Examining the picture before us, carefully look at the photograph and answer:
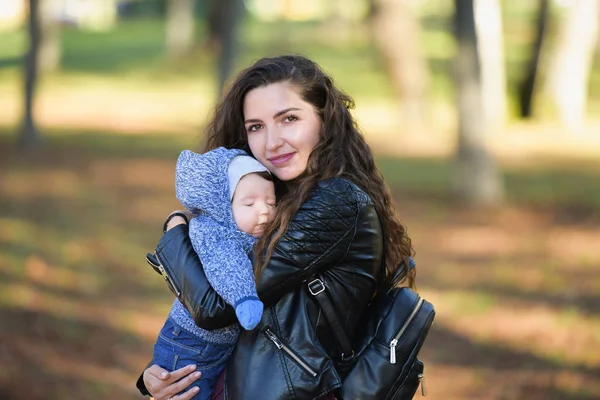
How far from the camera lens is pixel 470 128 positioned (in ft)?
39.7

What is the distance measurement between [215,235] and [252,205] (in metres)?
0.14

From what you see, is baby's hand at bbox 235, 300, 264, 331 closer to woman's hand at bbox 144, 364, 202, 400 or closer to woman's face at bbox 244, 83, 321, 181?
woman's hand at bbox 144, 364, 202, 400

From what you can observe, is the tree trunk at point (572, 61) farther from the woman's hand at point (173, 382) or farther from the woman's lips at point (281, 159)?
the woman's hand at point (173, 382)

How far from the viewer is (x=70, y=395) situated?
5820 millimetres

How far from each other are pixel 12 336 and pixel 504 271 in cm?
501

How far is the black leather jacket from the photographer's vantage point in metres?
2.32

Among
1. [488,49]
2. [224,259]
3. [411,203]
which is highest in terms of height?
[224,259]

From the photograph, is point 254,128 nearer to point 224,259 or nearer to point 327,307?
point 224,259

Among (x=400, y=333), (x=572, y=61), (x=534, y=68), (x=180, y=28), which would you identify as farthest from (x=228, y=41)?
(x=180, y=28)

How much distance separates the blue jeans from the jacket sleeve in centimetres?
19

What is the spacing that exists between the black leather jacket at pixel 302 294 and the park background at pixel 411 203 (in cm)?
376

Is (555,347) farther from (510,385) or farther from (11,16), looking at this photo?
(11,16)

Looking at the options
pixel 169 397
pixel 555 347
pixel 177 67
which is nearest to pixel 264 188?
pixel 169 397

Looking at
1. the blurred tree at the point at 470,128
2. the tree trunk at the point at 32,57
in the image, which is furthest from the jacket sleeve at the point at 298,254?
the tree trunk at the point at 32,57
